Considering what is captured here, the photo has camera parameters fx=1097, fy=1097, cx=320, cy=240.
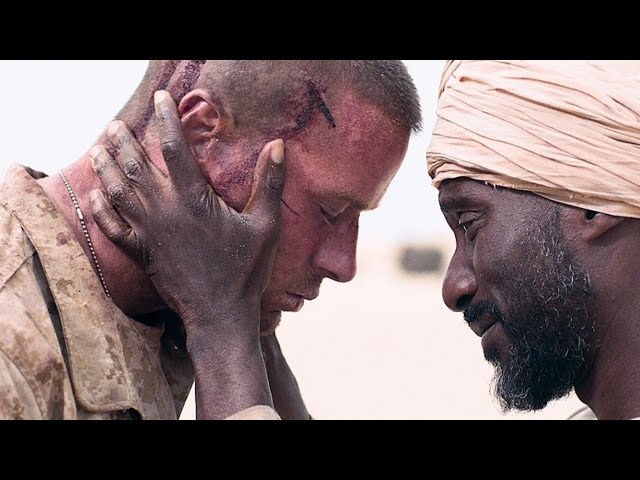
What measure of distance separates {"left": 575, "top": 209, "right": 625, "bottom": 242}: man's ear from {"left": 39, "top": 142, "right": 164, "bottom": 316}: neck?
57.8 inches

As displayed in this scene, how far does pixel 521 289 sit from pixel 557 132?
56 cm

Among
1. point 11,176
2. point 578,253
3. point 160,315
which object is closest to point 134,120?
point 11,176

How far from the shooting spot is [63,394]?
3.34 meters

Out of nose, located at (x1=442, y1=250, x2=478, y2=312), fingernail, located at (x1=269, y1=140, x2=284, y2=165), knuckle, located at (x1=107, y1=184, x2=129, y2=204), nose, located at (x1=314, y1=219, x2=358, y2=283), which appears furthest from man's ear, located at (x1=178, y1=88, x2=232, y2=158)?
nose, located at (x1=442, y1=250, x2=478, y2=312)

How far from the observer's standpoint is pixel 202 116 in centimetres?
370

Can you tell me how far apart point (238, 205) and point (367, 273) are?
24.6 metres

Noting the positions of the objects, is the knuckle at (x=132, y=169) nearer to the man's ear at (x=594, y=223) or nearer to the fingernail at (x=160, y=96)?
the fingernail at (x=160, y=96)

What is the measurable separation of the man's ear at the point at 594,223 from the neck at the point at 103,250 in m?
1.47

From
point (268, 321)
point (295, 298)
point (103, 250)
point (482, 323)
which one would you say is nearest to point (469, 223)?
point (482, 323)

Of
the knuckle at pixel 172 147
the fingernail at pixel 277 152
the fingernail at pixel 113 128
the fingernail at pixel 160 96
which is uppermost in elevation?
the fingernail at pixel 160 96

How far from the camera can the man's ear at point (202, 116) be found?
12.1 ft

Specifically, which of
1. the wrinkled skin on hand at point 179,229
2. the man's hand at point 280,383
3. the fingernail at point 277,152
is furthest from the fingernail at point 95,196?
the man's hand at point 280,383

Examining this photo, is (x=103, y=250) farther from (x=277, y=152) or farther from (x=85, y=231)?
(x=277, y=152)

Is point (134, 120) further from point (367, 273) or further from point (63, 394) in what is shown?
point (367, 273)
